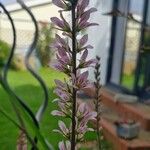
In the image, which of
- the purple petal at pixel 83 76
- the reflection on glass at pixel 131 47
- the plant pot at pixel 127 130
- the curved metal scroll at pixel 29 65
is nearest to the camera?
the curved metal scroll at pixel 29 65

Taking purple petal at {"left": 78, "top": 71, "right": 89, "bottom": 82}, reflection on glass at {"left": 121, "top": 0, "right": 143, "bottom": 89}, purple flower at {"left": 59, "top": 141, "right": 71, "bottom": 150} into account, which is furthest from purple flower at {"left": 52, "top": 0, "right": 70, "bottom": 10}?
reflection on glass at {"left": 121, "top": 0, "right": 143, "bottom": 89}

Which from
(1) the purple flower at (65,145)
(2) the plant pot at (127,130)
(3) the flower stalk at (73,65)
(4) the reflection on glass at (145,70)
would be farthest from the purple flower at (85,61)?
(4) the reflection on glass at (145,70)

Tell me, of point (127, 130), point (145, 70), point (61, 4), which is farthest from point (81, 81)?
point (145, 70)

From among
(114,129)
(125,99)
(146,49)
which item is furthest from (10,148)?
(146,49)

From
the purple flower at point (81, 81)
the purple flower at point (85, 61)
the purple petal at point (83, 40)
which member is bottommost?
the purple flower at point (81, 81)

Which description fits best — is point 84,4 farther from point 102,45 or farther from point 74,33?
point 102,45

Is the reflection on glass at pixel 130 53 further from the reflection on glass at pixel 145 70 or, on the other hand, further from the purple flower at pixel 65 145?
the purple flower at pixel 65 145

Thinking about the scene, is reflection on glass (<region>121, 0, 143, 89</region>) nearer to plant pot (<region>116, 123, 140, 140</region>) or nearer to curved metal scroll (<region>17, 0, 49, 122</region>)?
plant pot (<region>116, 123, 140, 140</region>)

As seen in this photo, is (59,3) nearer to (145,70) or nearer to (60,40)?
(60,40)
